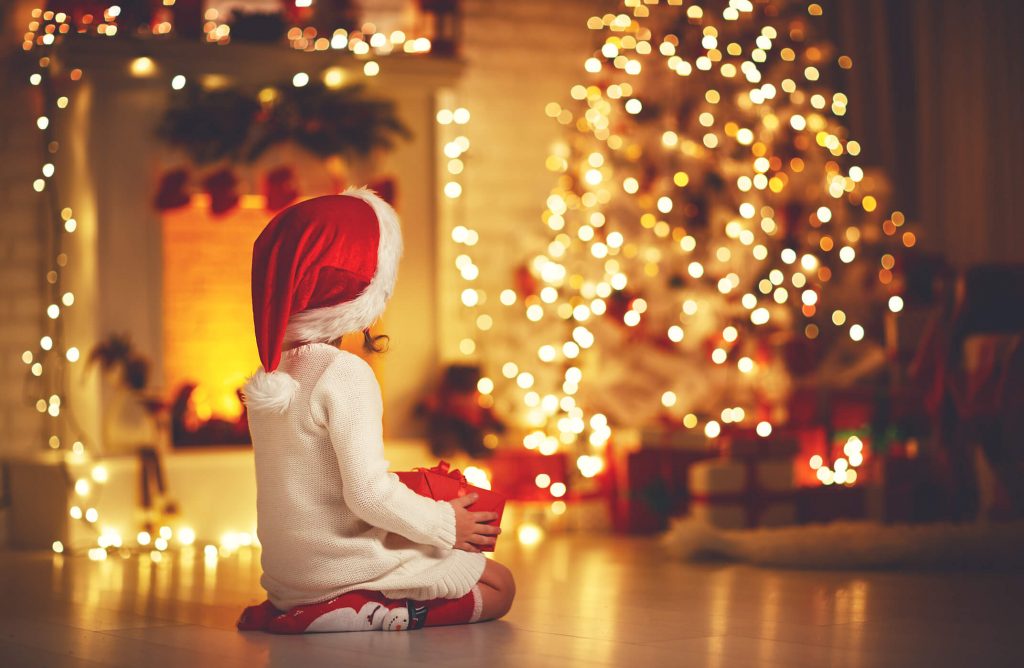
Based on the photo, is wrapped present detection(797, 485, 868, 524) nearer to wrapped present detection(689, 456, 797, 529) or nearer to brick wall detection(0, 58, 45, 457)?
wrapped present detection(689, 456, 797, 529)

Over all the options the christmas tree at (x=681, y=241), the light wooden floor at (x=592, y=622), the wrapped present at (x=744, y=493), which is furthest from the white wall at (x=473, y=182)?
the wrapped present at (x=744, y=493)

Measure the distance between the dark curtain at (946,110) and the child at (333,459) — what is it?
4.17 metres

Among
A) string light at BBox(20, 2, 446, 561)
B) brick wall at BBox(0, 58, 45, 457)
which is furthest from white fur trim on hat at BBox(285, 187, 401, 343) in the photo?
brick wall at BBox(0, 58, 45, 457)

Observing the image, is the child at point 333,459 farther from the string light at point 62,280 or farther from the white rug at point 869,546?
the string light at point 62,280

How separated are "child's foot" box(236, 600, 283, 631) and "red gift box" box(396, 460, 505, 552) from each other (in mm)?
402

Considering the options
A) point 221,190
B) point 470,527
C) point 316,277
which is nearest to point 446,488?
point 470,527

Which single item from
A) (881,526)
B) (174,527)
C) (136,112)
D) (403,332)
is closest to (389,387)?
(403,332)

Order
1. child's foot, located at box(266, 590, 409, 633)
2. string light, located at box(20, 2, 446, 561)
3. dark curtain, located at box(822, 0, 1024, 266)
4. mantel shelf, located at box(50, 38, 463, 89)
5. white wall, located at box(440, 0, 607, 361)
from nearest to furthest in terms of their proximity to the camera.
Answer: child's foot, located at box(266, 590, 409, 633) < string light, located at box(20, 2, 446, 561) < mantel shelf, located at box(50, 38, 463, 89) < white wall, located at box(440, 0, 607, 361) < dark curtain, located at box(822, 0, 1024, 266)

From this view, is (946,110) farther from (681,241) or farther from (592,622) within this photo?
(592,622)

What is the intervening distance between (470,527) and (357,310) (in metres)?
0.52

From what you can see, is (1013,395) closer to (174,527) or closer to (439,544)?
(439,544)

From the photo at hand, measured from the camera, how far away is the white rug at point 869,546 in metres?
3.89

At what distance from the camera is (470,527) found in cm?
289

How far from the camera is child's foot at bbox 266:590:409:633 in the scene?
2.87 m
